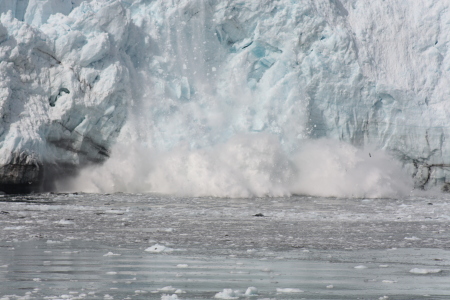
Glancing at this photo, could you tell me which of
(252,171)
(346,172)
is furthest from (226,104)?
(346,172)

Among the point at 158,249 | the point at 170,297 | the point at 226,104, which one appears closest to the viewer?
the point at 170,297

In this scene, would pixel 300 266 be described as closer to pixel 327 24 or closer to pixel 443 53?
pixel 327 24

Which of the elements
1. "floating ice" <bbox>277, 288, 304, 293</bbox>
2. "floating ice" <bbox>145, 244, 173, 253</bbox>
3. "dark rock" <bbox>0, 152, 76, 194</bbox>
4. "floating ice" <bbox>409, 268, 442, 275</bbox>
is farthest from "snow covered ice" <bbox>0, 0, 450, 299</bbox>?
"floating ice" <bbox>277, 288, 304, 293</bbox>

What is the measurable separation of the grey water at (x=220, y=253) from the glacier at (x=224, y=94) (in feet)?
16.8

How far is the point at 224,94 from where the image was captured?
19422mm

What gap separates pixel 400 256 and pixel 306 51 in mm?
12945

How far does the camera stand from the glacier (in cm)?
1748

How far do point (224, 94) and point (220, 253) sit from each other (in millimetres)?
12830

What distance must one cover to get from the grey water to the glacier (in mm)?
5122

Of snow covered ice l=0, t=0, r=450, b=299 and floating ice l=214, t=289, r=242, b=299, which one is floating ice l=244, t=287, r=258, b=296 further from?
snow covered ice l=0, t=0, r=450, b=299

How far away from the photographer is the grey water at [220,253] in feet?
16.4

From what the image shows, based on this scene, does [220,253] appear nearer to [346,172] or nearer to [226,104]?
[346,172]

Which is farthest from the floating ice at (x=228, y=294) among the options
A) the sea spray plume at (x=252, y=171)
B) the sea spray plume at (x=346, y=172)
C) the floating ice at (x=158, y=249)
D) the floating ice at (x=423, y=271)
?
the sea spray plume at (x=346, y=172)

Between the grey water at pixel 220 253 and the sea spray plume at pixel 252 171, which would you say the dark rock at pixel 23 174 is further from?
the grey water at pixel 220 253
